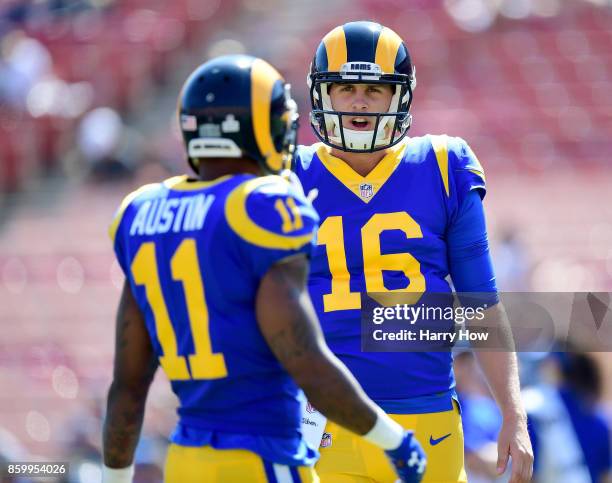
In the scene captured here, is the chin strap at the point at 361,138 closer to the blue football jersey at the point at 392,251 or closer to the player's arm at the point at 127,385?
the blue football jersey at the point at 392,251

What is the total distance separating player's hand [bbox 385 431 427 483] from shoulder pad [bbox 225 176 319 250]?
0.56 meters

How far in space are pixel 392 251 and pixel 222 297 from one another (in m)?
1.07

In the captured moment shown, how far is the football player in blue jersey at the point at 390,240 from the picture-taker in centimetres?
367

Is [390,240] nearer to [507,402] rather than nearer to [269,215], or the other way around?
[507,402]

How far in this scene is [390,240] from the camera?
374cm

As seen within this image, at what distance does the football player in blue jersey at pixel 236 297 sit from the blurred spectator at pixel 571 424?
2489 millimetres

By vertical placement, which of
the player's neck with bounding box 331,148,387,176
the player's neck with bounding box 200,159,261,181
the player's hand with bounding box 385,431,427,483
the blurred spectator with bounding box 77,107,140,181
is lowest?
the blurred spectator with bounding box 77,107,140,181

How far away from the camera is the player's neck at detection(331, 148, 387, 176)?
3.89 metres

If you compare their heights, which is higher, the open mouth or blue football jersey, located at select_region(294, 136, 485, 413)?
the open mouth

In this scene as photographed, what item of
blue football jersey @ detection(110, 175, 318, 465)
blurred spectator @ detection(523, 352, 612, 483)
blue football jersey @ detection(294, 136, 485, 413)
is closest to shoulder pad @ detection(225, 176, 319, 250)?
blue football jersey @ detection(110, 175, 318, 465)

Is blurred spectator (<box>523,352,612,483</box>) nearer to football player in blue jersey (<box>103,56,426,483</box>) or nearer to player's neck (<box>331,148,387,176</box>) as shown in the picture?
player's neck (<box>331,148,387,176</box>)

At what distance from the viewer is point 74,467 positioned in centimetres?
679

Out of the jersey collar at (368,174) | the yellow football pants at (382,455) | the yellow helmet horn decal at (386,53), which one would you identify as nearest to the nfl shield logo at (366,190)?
the jersey collar at (368,174)

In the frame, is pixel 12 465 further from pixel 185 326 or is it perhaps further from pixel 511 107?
pixel 511 107
